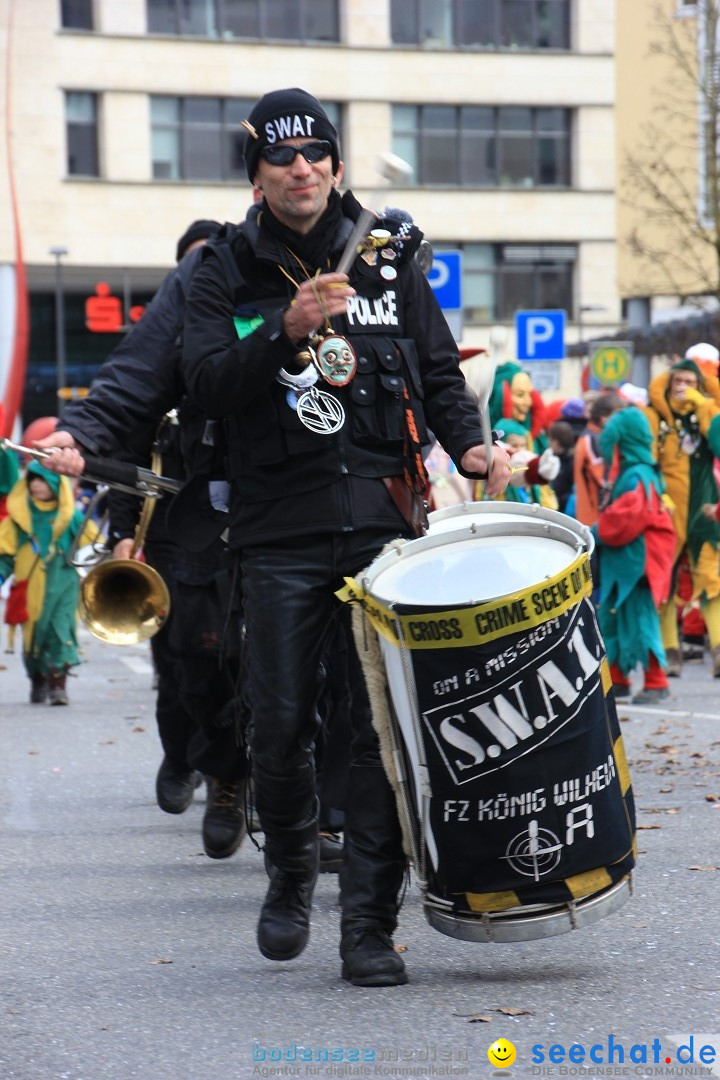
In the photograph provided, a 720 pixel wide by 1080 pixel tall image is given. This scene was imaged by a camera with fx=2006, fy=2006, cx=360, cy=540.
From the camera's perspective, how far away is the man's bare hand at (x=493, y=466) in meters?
4.88

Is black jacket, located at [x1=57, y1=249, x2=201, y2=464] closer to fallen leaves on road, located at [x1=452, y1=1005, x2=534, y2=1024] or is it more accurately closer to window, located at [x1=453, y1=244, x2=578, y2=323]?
fallen leaves on road, located at [x1=452, y1=1005, x2=534, y2=1024]

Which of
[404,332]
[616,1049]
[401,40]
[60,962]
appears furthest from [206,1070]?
[401,40]

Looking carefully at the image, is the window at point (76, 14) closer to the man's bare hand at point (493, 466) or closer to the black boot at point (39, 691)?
the black boot at point (39, 691)

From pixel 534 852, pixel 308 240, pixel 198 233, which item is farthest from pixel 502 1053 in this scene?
pixel 198 233

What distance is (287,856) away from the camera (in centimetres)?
502

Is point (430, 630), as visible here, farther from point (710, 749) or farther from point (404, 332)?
point (710, 749)

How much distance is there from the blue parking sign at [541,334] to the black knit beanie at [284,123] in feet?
55.2

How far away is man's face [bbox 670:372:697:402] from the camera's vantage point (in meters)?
12.9

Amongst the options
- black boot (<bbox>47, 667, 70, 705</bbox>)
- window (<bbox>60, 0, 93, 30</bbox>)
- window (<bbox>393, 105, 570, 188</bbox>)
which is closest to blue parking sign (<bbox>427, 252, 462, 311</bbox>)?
black boot (<bbox>47, 667, 70, 705</bbox>)

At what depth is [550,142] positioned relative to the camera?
52469mm

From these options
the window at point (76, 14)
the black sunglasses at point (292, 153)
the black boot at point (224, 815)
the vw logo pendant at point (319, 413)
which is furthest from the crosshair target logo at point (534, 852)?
the window at point (76, 14)

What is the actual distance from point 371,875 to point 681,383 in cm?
848

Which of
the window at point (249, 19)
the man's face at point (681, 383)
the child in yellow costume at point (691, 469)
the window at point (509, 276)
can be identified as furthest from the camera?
the window at point (509, 276)

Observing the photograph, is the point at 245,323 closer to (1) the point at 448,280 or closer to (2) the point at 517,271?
(1) the point at 448,280
